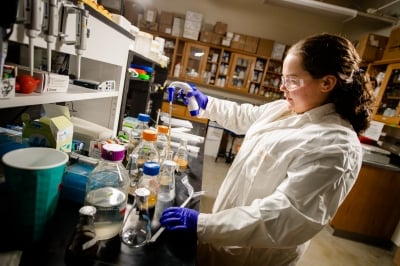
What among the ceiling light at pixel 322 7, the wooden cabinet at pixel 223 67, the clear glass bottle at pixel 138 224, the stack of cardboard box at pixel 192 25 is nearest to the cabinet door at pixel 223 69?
the wooden cabinet at pixel 223 67

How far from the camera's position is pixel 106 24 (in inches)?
37.6

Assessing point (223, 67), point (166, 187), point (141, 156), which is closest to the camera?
point (166, 187)

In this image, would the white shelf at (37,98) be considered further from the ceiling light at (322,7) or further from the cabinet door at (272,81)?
the cabinet door at (272,81)

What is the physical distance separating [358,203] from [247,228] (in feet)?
7.72

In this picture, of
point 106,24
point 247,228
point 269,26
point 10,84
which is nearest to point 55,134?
point 10,84

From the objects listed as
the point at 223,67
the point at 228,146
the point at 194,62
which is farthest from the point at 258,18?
the point at 228,146

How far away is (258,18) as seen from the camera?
14.5ft

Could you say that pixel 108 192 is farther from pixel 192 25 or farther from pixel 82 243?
pixel 192 25

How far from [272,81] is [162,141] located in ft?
11.8

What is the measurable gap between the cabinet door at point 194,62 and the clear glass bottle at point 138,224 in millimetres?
3748

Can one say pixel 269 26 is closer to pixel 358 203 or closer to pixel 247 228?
pixel 358 203

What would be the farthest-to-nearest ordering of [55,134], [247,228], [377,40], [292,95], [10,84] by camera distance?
[377,40] → [292,95] → [55,134] → [247,228] → [10,84]

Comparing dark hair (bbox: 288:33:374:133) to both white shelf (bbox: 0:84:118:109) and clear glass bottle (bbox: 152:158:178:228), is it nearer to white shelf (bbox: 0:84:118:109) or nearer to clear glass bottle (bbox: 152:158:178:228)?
clear glass bottle (bbox: 152:158:178:228)

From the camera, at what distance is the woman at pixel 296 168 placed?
68 centimetres
